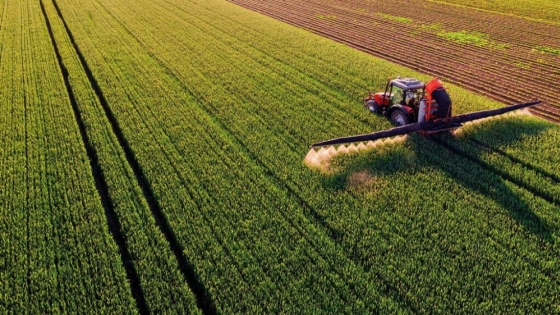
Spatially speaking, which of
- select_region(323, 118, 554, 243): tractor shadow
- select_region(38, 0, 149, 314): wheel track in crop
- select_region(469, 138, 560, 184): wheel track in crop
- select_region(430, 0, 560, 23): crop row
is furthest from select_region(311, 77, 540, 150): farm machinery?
select_region(430, 0, 560, 23): crop row

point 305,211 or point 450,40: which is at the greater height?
point 450,40

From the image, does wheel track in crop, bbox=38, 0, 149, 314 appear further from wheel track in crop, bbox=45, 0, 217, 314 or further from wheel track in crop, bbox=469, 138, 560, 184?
wheel track in crop, bbox=469, 138, 560, 184

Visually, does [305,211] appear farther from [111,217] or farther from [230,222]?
[111,217]

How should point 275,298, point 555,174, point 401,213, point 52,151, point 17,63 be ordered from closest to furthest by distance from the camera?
point 275,298 → point 401,213 → point 555,174 → point 52,151 → point 17,63

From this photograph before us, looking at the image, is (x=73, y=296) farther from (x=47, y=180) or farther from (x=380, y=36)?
(x=380, y=36)

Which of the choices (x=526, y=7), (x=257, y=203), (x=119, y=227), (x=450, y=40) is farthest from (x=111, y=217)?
(x=526, y=7)

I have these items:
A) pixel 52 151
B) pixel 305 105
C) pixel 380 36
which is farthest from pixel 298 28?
pixel 52 151

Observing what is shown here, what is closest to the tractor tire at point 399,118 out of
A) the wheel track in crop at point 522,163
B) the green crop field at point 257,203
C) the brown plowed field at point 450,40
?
the green crop field at point 257,203
